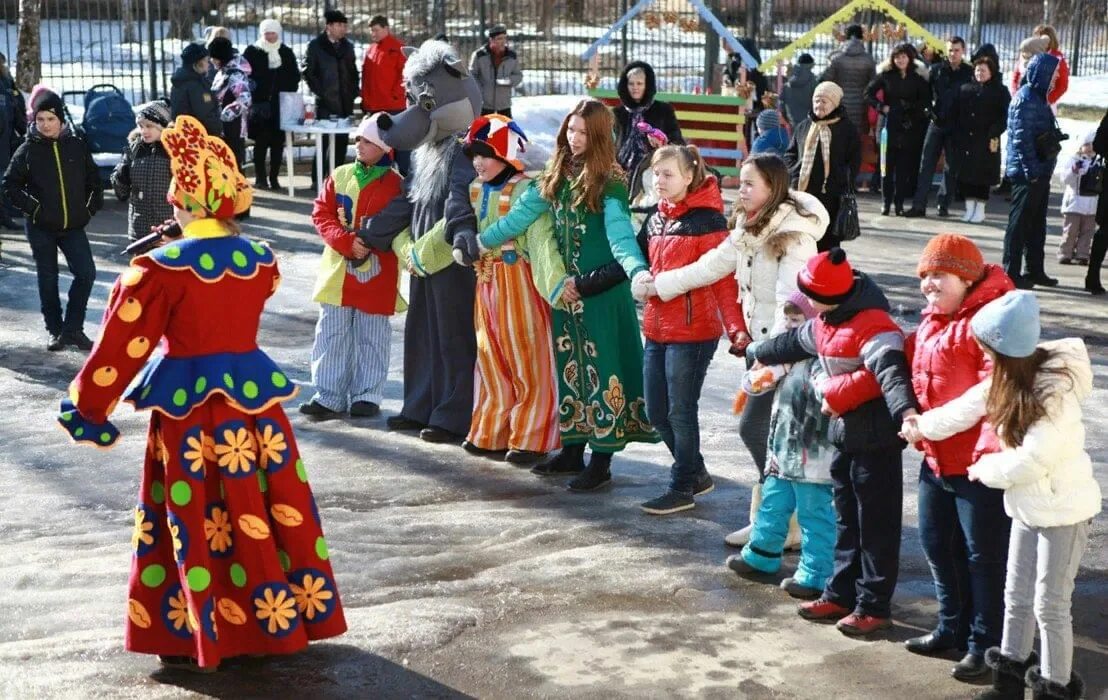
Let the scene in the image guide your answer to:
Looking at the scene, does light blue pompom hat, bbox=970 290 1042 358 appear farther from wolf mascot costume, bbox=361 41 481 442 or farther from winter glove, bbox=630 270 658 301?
wolf mascot costume, bbox=361 41 481 442

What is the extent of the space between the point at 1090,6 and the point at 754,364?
24284 millimetres

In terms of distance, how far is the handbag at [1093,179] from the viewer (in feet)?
41.1

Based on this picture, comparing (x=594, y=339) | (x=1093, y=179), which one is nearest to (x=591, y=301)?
(x=594, y=339)

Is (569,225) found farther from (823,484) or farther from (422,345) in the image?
(823,484)

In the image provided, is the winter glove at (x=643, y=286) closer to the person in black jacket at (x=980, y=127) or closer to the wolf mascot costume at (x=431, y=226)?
the wolf mascot costume at (x=431, y=226)

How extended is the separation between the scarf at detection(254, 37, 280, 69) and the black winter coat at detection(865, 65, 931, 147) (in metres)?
6.37

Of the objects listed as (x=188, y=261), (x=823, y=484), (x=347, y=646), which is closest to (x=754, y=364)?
(x=823, y=484)

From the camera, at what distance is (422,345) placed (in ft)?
27.9

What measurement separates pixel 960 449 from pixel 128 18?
17352 mm

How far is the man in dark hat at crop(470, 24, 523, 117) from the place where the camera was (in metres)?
18.0

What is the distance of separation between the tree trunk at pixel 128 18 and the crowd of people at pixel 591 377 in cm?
1114

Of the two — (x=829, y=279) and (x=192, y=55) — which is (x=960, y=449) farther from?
(x=192, y=55)

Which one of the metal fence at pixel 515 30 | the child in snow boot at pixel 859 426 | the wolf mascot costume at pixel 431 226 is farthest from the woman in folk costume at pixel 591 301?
the metal fence at pixel 515 30

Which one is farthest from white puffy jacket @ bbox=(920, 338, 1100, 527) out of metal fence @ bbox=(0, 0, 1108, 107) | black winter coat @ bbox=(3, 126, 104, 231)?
metal fence @ bbox=(0, 0, 1108, 107)
